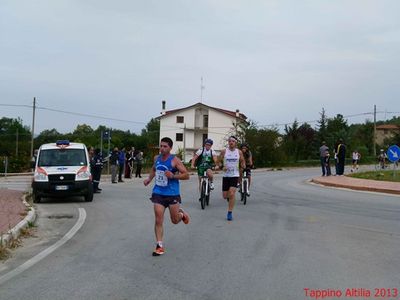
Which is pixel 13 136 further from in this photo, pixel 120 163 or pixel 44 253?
pixel 44 253

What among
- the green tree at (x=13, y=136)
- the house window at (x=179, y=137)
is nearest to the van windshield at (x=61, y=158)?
the green tree at (x=13, y=136)

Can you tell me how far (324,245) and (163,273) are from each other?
312cm

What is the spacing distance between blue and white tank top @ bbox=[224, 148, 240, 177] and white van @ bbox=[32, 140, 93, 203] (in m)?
5.80

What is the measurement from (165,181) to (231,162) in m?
4.30

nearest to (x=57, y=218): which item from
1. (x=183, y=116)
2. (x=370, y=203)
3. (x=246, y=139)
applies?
(x=370, y=203)

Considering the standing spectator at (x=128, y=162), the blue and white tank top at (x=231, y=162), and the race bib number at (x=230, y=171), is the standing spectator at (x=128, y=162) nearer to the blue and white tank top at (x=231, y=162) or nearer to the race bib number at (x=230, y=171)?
the blue and white tank top at (x=231, y=162)

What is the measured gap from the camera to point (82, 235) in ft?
33.2

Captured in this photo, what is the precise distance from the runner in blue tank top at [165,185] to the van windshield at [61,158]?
31.0 feet

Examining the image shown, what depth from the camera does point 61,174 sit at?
16.3 m

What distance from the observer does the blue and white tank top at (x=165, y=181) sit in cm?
823

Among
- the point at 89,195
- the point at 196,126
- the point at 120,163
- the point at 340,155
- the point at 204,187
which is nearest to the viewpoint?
the point at 204,187

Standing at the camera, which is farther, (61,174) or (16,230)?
(61,174)

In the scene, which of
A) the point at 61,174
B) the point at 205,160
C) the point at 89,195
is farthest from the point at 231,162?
the point at 61,174

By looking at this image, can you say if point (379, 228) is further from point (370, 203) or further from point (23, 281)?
point (23, 281)
